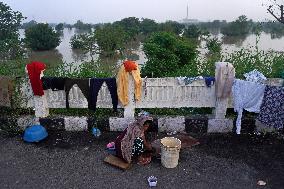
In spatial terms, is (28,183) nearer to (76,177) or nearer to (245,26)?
(76,177)

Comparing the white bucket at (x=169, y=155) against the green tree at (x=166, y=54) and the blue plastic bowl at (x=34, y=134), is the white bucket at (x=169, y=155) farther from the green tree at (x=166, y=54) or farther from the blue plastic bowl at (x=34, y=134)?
the green tree at (x=166, y=54)

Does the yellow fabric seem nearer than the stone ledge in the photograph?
Yes

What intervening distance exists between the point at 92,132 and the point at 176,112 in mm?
1978

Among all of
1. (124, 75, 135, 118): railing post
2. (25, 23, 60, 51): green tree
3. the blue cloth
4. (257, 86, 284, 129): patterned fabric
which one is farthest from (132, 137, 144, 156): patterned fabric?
(25, 23, 60, 51): green tree

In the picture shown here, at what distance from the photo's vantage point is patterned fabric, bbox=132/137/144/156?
18.0 feet

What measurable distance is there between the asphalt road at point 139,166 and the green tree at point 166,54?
7802 mm

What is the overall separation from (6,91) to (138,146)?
3355mm

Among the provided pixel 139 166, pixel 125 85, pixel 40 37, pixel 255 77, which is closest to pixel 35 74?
pixel 125 85

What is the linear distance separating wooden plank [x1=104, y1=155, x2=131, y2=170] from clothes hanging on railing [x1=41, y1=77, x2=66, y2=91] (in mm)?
1999

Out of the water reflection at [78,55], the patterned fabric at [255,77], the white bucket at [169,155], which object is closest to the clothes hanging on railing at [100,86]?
the white bucket at [169,155]

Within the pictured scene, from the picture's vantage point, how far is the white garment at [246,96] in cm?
596

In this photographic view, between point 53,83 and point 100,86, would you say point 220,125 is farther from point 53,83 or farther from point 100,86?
point 53,83

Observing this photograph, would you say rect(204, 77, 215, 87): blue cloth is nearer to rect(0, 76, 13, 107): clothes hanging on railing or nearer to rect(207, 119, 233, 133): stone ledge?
rect(207, 119, 233, 133): stone ledge

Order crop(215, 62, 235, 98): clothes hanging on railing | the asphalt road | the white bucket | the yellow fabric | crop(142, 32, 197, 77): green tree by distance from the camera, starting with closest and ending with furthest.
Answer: the asphalt road < the white bucket < crop(215, 62, 235, 98): clothes hanging on railing < the yellow fabric < crop(142, 32, 197, 77): green tree
